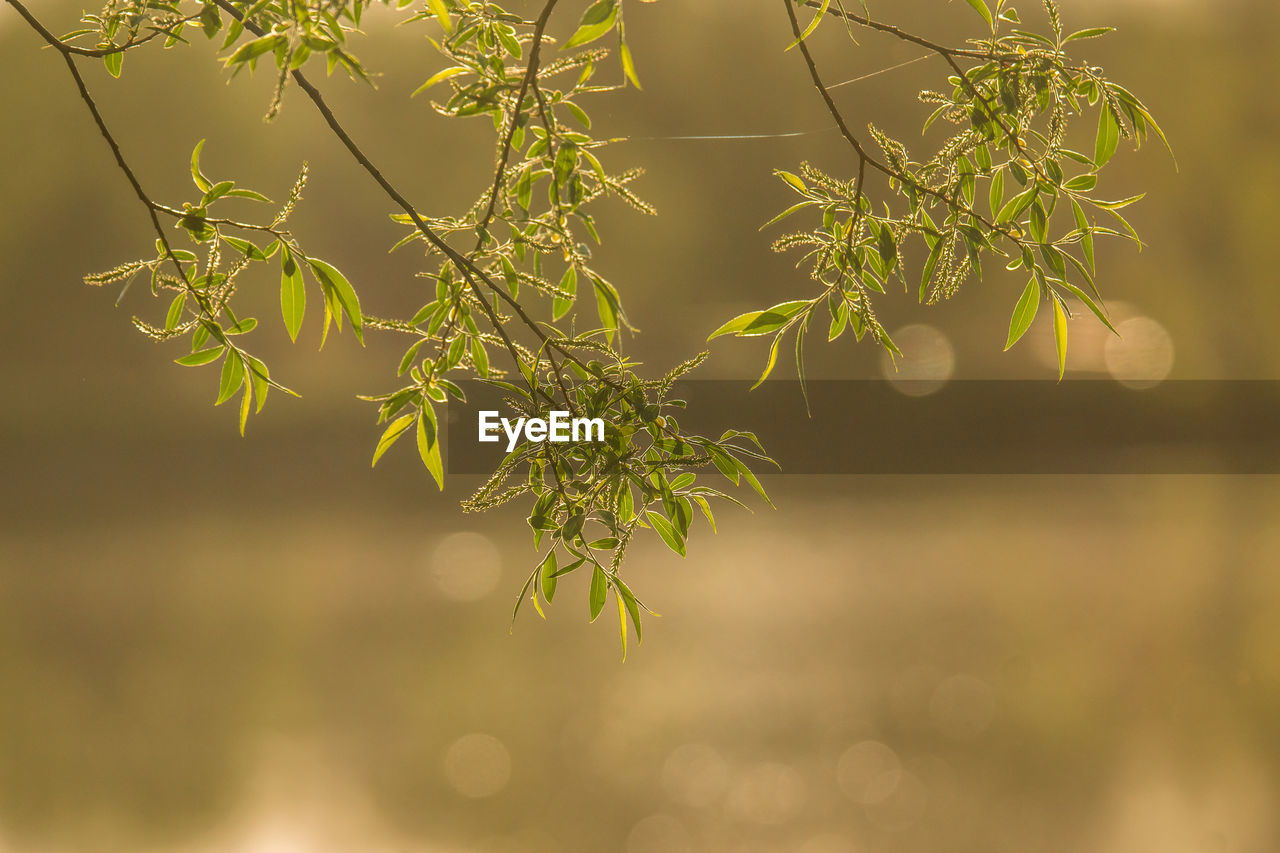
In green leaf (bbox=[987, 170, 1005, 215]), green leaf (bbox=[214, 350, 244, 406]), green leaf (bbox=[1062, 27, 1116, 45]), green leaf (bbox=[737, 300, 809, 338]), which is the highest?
green leaf (bbox=[1062, 27, 1116, 45])

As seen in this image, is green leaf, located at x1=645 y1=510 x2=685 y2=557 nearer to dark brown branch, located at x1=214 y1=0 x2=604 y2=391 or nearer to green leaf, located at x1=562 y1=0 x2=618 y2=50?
dark brown branch, located at x1=214 y1=0 x2=604 y2=391

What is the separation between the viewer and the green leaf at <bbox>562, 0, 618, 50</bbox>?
31 cm

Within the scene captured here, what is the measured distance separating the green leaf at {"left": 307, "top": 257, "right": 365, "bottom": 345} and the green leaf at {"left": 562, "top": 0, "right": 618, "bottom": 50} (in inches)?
6.2

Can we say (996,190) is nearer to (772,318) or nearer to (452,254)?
(772,318)

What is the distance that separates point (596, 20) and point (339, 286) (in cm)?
18

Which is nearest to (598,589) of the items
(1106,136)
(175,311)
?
(175,311)

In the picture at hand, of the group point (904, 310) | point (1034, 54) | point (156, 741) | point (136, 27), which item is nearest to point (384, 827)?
point (156, 741)

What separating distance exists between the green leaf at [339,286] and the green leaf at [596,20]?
0.16 metres

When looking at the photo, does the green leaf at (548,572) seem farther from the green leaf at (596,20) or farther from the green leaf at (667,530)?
the green leaf at (596,20)

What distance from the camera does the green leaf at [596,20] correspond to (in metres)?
0.31

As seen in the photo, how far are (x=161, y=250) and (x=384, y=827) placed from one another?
0.83m

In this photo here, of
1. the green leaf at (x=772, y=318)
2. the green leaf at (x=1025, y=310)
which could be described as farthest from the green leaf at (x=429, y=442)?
the green leaf at (x=1025, y=310)

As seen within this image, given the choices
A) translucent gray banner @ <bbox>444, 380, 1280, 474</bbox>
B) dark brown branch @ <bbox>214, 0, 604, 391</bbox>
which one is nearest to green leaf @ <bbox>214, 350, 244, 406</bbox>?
dark brown branch @ <bbox>214, 0, 604, 391</bbox>

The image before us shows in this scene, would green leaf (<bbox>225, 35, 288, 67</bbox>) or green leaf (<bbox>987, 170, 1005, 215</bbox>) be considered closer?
green leaf (<bbox>225, 35, 288, 67</bbox>)
